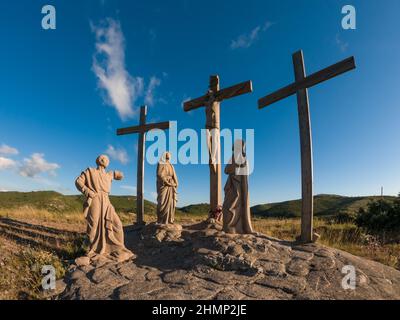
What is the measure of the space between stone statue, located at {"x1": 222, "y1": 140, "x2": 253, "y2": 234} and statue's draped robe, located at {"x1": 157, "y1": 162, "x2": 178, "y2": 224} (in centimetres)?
284

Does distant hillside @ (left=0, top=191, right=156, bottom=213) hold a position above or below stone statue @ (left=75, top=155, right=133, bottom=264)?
below

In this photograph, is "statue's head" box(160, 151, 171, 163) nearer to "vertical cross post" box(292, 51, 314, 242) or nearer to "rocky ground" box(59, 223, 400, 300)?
"rocky ground" box(59, 223, 400, 300)

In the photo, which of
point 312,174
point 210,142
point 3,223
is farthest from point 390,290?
point 3,223

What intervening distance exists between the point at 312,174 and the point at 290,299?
3598 mm

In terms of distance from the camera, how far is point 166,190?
34.0 ft

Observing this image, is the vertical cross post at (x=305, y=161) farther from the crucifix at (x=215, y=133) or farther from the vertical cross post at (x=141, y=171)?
the vertical cross post at (x=141, y=171)

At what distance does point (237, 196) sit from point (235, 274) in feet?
8.13

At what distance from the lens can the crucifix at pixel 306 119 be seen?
23.9 feet

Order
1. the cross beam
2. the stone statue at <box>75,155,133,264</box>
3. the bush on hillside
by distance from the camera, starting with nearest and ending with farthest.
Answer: the stone statue at <box>75,155,133,264</box> → the cross beam → the bush on hillside

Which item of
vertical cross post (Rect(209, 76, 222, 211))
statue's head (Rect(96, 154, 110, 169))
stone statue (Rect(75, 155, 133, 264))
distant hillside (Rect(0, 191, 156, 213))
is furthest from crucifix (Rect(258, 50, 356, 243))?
distant hillside (Rect(0, 191, 156, 213))

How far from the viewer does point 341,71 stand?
7.04 meters

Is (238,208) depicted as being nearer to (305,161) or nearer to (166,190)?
(305,161)

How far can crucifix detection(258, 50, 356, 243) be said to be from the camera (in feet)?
23.9

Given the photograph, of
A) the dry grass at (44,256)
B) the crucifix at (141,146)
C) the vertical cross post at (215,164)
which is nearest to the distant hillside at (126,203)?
the crucifix at (141,146)
